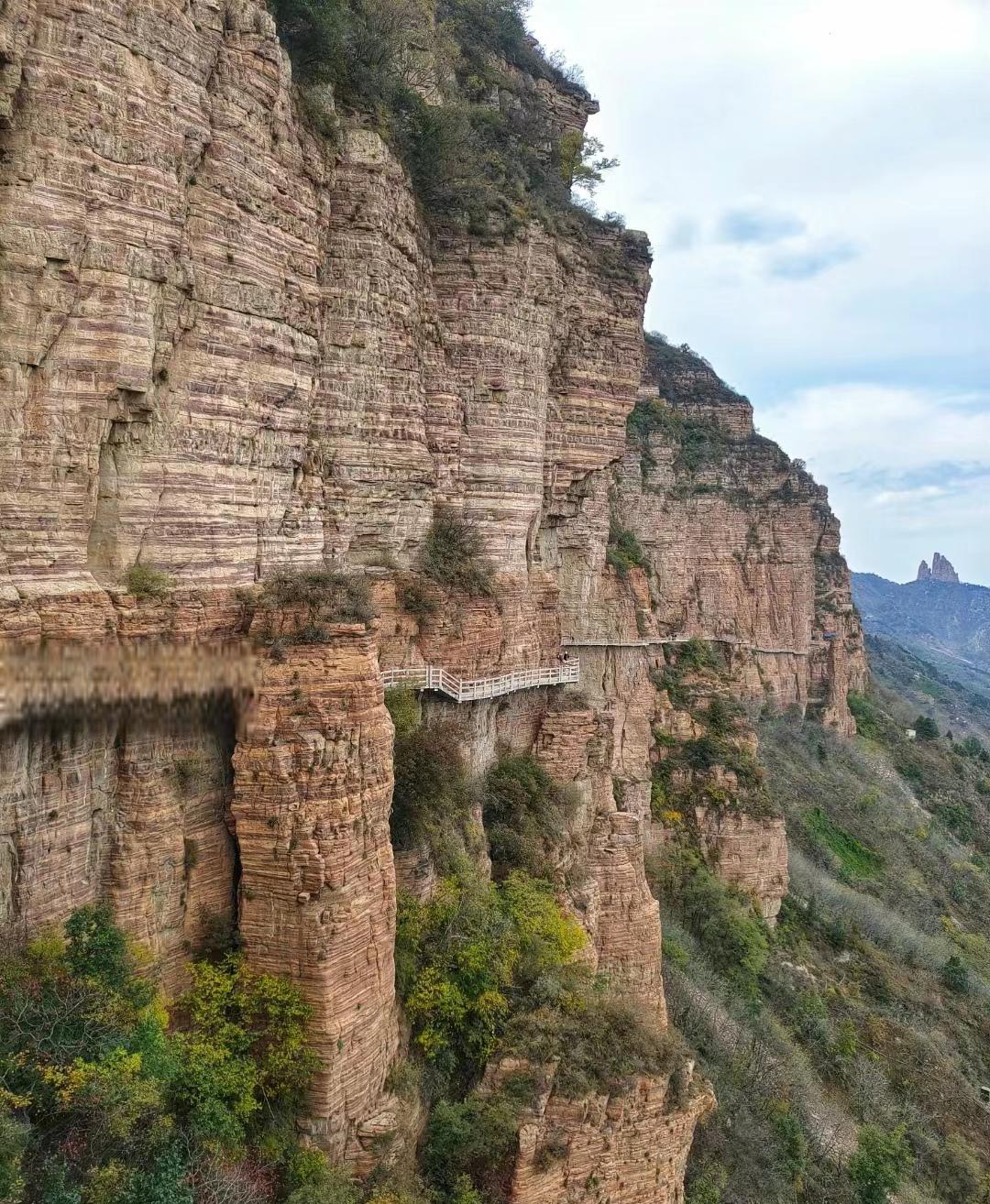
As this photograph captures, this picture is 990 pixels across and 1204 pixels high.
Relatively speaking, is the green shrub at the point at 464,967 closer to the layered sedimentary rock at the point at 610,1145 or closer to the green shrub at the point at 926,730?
the layered sedimentary rock at the point at 610,1145

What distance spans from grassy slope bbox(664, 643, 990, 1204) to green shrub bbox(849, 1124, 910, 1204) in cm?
37

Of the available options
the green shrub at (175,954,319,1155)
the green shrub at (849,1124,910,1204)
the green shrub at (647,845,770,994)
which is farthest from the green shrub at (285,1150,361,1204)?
the green shrub at (647,845,770,994)

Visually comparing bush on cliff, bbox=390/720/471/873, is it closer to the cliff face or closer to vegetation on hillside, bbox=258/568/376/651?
the cliff face

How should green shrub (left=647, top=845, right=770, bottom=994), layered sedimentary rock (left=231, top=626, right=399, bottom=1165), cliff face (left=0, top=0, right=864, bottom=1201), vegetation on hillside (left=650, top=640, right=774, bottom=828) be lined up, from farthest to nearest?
1. vegetation on hillside (left=650, top=640, right=774, bottom=828)
2. green shrub (left=647, top=845, right=770, bottom=994)
3. layered sedimentary rock (left=231, top=626, right=399, bottom=1165)
4. cliff face (left=0, top=0, right=864, bottom=1201)

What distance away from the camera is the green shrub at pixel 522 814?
2008cm

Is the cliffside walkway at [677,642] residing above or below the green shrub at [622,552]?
below

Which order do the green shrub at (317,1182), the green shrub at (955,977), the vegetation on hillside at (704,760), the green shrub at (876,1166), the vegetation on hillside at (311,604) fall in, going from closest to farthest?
the green shrub at (317,1182) → the vegetation on hillside at (311,604) → the green shrub at (876,1166) → the vegetation on hillside at (704,760) → the green shrub at (955,977)

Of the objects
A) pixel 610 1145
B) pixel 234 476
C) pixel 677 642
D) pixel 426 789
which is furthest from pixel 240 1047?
pixel 677 642

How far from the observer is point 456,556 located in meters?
20.4

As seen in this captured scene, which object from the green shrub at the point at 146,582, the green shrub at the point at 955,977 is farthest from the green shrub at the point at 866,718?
the green shrub at the point at 146,582

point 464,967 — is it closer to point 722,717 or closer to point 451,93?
point 451,93

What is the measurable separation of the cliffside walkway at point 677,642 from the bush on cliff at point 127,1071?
17.7 meters

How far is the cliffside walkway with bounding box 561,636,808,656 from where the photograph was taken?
1183 inches

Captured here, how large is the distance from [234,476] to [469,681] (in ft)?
27.8
